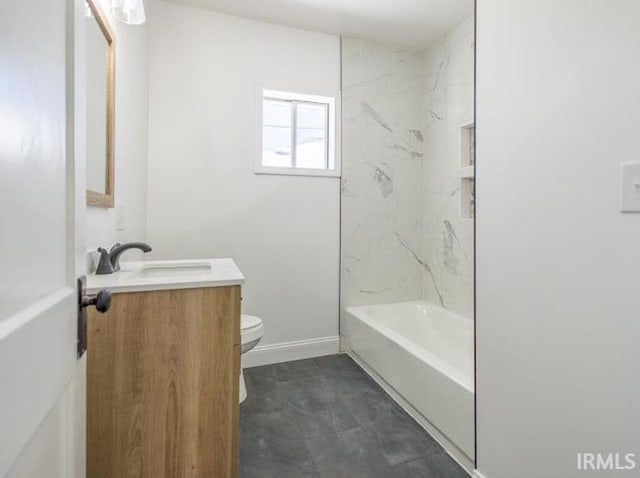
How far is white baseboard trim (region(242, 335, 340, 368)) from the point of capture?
2568mm

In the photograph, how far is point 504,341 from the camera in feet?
4.13

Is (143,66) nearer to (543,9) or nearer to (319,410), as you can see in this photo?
(543,9)

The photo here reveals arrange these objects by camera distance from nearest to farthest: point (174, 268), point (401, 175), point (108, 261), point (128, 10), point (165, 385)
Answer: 1. point (165, 385)
2. point (108, 261)
3. point (128, 10)
4. point (174, 268)
5. point (401, 175)

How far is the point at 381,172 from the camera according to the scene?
2.88 meters

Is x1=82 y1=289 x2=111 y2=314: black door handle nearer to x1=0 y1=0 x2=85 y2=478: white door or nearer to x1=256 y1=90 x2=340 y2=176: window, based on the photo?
x1=0 y1=0 x2=85 y2=478: white door

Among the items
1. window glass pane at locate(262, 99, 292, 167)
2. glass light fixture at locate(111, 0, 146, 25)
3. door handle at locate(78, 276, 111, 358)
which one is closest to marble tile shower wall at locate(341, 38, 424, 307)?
window glass pane at locate(262, 99, 292, 167)

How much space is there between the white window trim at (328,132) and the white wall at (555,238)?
1.47 meters

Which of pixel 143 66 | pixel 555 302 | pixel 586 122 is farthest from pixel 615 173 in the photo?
pixel 143 66

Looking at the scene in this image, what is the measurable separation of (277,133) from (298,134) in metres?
0.18

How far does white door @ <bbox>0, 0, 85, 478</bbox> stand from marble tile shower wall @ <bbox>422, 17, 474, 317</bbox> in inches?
96.2

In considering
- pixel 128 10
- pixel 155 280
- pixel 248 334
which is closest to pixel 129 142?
pixel 128 10

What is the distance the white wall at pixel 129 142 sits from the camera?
155cm

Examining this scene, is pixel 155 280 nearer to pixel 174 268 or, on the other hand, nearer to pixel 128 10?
pixel 174 268

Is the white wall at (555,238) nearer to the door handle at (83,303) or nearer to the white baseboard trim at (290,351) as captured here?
the door handle at (83,303)
